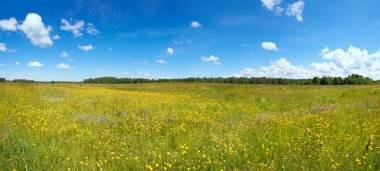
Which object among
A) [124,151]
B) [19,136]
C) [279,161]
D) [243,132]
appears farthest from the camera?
[243,132]

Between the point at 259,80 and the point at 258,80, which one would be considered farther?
the point at 258,80

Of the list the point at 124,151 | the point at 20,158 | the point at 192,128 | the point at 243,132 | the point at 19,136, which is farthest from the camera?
the point at 192,128

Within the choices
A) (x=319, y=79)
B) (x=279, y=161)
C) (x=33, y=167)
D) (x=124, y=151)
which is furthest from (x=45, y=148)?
(x=319, y=79)

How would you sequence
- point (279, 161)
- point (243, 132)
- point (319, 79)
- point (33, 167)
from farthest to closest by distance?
1. point (319, 79)
2. point (243, 132)
3. point (279, 161)
4. point (33, 167)

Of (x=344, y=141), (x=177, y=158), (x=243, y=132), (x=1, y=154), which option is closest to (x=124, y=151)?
(x=177, y=158)

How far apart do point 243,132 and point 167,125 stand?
2.43m

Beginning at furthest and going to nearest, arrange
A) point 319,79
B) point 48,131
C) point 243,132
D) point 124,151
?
point 319,79
point 243,132
point 48,131
point 124,151

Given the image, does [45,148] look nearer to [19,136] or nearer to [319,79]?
[19,136]

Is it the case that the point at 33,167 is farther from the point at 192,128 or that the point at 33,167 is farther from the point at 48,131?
the point at 192,128

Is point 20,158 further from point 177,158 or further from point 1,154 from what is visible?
point 177,158

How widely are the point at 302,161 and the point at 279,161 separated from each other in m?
0.61

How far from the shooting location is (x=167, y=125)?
8836 millimetres

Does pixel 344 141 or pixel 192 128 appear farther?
pixel 192 128

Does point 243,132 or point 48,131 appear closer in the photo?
point 48,131
